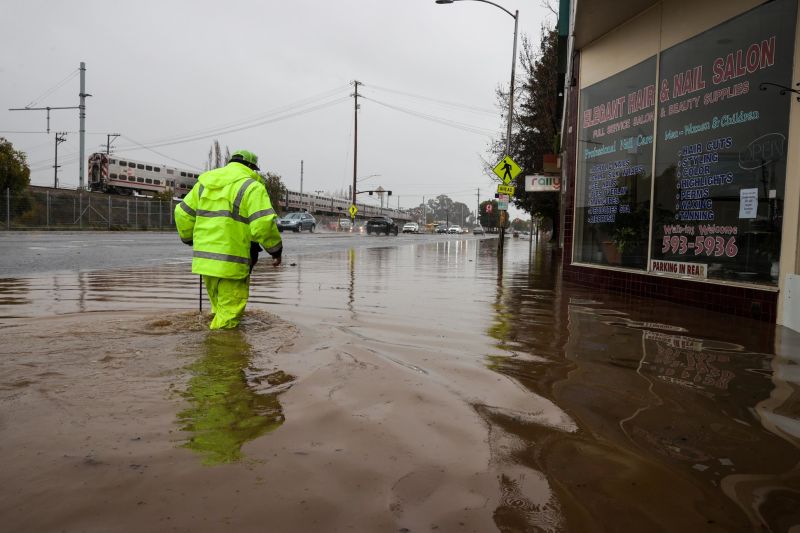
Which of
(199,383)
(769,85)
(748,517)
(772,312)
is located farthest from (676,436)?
(769,85)

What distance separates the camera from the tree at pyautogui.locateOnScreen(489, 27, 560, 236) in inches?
982

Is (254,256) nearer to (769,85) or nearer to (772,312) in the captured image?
(772,312)

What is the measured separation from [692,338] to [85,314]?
18.7 ft

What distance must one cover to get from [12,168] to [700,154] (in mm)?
41006

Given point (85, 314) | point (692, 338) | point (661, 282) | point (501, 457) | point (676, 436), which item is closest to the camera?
point (501, 457)

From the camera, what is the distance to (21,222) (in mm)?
35500

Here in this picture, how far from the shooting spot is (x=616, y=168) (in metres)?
9.57

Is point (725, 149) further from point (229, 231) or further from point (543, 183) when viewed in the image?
point (543, 183)

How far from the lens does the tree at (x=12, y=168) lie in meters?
37.2

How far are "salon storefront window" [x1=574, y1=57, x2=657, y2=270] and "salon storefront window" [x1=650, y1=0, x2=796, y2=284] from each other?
0.35 meters

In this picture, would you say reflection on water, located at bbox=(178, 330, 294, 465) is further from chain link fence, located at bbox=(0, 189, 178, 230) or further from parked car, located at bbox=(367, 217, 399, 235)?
parked car, located at bbox=(367, 217, 399, 235)

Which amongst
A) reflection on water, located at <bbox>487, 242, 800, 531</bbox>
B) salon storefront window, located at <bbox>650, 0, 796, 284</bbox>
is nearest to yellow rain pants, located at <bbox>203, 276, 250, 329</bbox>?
reflection on water, located at <bbox>487, 242, 800, 531</bbox>

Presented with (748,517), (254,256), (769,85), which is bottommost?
(748,517)

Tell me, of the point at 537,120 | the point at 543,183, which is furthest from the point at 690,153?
the point at 537,120
